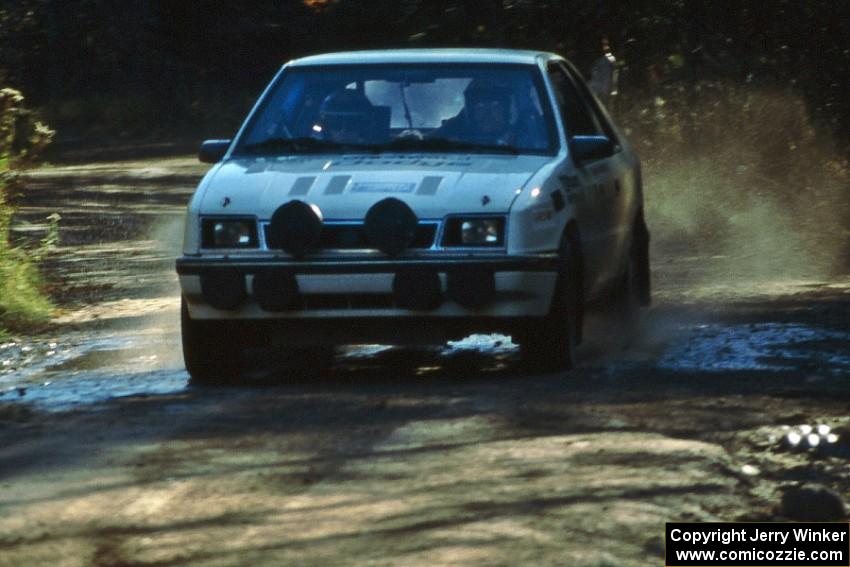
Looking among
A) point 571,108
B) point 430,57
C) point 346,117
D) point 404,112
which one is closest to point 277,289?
point 346,117

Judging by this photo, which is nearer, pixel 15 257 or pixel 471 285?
pixel 471 285

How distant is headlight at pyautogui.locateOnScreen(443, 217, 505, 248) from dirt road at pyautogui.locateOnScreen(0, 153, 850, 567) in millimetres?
642

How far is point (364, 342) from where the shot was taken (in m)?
9.30

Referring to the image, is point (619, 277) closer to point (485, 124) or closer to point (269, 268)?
point (485, 124)

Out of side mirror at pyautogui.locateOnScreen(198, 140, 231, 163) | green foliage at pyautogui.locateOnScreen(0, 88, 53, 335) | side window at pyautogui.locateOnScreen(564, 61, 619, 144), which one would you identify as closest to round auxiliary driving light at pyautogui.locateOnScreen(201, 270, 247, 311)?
side mirror at pyautogui.locateOnScreen(198, 140, 231, 163)

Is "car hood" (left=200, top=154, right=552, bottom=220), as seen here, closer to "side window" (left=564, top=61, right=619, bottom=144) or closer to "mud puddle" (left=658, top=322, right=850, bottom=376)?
"mud puddle" (left=658, top=322, right=850, bottom=376)

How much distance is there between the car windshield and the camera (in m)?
9.89

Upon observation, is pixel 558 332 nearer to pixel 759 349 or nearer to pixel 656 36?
pixel 759 349

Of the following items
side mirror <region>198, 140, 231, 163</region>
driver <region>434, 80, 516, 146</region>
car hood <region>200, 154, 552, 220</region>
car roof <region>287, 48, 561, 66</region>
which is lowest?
car hood <region>200, 154, 552, 220</region>

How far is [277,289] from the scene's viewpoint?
29.6ft

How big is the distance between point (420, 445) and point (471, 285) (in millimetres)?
1598

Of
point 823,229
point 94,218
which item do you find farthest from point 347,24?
point 823,229

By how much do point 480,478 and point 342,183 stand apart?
107 inches

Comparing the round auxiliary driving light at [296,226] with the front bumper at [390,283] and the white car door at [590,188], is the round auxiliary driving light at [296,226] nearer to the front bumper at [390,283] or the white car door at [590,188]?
the front bumper at [390,283]
